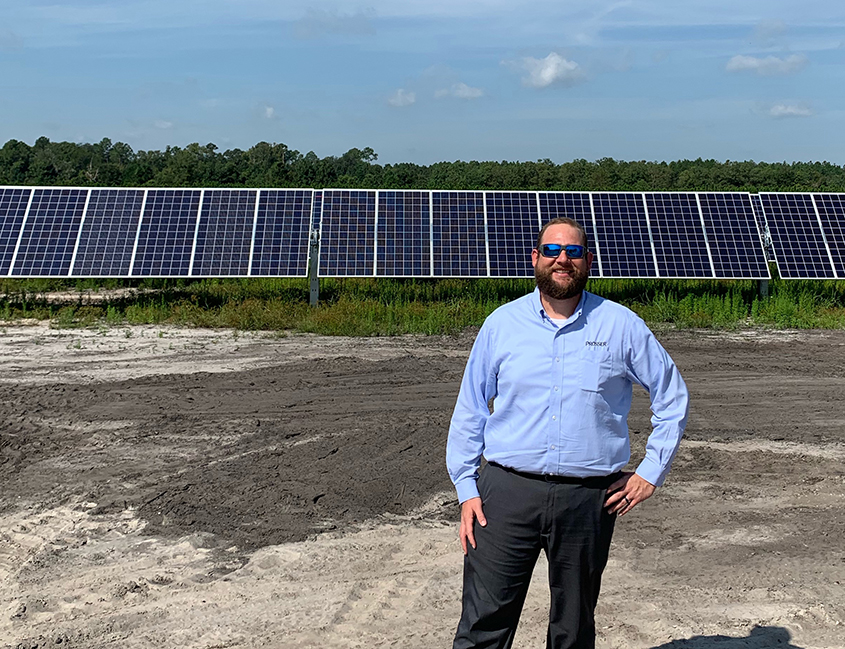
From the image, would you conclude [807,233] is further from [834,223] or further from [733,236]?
Answer: [733,236]

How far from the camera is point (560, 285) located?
377 cm

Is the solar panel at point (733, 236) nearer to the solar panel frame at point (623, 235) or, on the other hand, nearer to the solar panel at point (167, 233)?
the solar panel frame at point (623, 235)

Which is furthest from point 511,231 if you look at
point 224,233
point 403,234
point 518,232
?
point 224,233

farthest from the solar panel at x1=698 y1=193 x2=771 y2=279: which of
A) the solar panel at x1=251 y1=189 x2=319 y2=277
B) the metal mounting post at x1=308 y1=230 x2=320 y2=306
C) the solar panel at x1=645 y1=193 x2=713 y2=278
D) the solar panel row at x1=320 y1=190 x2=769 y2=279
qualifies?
the solar panel at x1=251 y1=189 x2=319 y2=277

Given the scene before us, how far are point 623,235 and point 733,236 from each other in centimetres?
249

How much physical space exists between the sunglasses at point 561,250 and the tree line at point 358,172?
4102 centimetres

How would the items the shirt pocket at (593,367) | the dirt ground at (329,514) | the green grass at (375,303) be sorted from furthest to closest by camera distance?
the green grass at (375,303) → the dirt ground at (329,514) → the shirt pocket at (593,367)

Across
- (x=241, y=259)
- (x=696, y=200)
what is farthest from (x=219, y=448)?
(x=696, y=200)

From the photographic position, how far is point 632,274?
1888 cm

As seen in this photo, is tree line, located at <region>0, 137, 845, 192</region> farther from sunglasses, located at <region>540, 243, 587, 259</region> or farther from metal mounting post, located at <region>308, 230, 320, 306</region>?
sunglasses, located at <region>540, 243, 587, 259</region>

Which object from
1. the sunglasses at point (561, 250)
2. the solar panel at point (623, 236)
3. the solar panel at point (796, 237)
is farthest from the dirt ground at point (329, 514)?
the solar panel at point (796, 237)

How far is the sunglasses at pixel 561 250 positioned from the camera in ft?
12.4

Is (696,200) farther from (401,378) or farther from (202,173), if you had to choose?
(202,173)

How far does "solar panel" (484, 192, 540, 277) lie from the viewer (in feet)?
62.0
